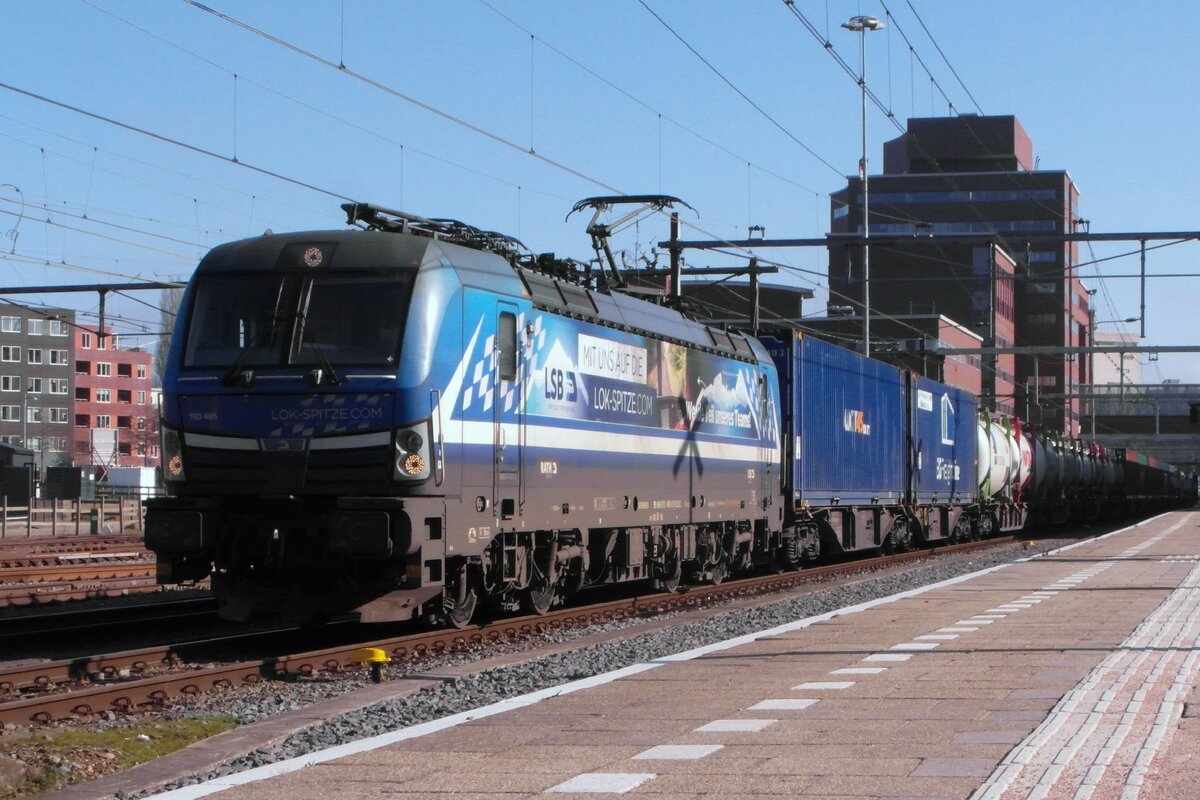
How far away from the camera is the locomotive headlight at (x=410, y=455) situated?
1350 centimetres

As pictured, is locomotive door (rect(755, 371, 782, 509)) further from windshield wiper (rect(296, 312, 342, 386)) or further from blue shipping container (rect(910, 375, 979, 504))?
windshield wiper (rect(296, 312, 342, 386))

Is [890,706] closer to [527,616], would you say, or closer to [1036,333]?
[527,616]

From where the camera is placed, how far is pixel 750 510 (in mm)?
23375

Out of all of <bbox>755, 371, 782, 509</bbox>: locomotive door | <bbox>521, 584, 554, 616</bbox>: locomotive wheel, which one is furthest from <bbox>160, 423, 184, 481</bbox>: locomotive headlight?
<bbox>755, 371, 782, 509</bbox>: locomotive door

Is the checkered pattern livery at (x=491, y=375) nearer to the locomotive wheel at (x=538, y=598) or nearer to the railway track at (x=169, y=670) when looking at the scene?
the railway track at (x=169, y=670)

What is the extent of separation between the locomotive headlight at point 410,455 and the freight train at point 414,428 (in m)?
0.02

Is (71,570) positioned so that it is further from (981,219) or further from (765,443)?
(981,219)

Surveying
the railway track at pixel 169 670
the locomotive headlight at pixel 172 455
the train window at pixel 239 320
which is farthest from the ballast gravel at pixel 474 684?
the train window at pixel 239 320

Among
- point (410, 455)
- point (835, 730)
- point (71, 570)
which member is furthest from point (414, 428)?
point (71, 570)

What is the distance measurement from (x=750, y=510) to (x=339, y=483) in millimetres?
10872

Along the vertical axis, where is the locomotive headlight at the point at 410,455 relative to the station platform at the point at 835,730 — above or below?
above

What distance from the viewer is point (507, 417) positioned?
15.2 metres

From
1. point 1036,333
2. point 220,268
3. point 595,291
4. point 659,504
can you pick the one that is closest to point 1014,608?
point 659,504

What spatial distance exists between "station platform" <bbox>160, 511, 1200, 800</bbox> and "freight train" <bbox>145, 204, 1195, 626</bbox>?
9.78 ft
